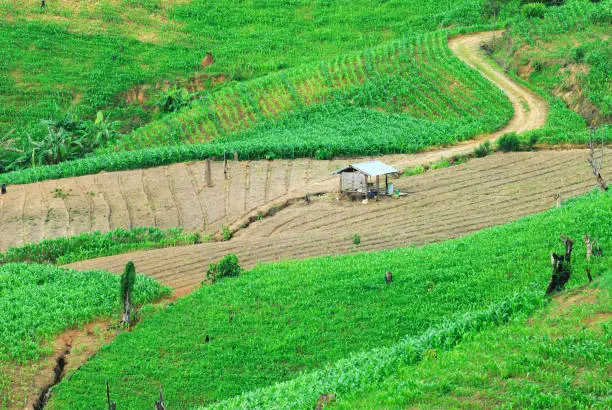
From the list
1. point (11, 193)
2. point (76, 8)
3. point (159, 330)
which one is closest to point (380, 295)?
point (159, 330)

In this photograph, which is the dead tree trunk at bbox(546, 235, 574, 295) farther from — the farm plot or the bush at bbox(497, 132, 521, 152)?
the bush at bbox(497, 132, 521, 152)

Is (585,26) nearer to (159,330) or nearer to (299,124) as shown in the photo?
(299,124)

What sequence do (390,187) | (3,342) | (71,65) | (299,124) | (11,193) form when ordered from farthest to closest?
(71,65) < (299,124) < (11,193) < (390,187) < (3,342)

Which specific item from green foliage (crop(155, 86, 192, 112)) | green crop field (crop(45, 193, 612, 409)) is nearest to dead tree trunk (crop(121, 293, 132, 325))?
green crop field (crop(45, 193, 612, 409))

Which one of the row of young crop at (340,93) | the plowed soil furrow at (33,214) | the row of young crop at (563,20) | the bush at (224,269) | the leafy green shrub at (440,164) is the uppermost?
the row of young crop at (563,20)

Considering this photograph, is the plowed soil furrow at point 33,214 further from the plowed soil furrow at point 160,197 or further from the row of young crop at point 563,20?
the row of young crop at point 563,20

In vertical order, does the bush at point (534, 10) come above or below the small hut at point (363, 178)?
above

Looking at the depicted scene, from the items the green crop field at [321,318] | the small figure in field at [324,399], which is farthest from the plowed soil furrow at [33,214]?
the small figure in field at [324,399]
